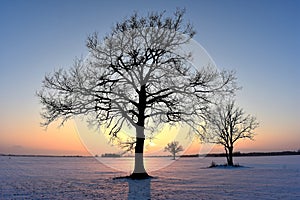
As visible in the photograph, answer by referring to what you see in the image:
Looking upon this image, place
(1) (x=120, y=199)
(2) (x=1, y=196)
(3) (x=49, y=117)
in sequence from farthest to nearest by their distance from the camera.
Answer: (3) (x=49, y=117) → (2) (x=1, y=196) → (1) (x=120, y=199)

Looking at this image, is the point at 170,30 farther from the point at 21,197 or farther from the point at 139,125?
the point at 21,197

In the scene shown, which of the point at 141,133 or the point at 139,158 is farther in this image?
the point at 141,133

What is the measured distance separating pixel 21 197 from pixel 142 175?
480 inches

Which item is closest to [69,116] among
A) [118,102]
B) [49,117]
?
[49,117]

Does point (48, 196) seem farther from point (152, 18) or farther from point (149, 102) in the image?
point (152, 18)

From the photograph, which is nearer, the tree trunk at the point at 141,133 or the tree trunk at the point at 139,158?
the tree trunk at the point at 139,158

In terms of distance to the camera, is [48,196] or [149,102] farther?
[149,102]

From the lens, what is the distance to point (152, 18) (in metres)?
26.8

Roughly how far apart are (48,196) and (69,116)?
10.7m

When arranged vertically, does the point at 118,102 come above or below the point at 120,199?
above

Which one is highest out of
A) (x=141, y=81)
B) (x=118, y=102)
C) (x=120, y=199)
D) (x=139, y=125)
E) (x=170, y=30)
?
(x=170, y=30)

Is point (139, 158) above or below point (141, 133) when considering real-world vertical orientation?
below

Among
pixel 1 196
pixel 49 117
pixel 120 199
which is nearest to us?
pixel 120 199

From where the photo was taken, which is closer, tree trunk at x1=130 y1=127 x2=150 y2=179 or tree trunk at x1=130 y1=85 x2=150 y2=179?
tree trunk at x1=130 y1=127 x2=150 y2=179
